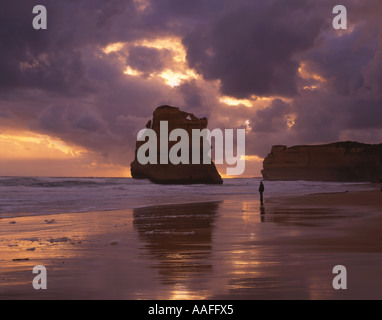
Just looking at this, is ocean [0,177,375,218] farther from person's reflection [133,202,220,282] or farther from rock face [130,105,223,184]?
person's reflection [133,202,220,282]

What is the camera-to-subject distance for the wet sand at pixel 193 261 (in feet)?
16.6

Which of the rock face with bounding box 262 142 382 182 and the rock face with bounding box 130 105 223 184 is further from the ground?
the rock face with bounding box 262 142 382 182

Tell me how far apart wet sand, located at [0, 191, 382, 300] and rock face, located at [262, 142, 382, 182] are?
464 feet

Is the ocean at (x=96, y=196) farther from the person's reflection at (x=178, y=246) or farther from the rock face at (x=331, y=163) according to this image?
the rock face at (x=331, y=163)

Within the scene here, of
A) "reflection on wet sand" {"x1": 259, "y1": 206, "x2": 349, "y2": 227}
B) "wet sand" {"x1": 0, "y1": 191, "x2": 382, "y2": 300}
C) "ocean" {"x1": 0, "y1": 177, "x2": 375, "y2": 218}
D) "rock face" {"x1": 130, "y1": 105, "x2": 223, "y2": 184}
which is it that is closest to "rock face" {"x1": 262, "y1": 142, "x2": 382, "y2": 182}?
"rock face" {"x1": 130, "y1": 105, "x2": 223, "y2": 184}

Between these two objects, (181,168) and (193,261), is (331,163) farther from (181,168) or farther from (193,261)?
(193,261)

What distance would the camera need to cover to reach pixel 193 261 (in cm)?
724

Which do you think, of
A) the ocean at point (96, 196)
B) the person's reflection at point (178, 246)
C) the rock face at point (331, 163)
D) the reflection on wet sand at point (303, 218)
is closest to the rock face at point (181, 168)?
the ocean at point (96, 196)

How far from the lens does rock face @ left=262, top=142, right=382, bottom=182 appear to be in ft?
477

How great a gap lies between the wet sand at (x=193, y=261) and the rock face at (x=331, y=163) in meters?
141

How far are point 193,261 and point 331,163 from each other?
149 meters
